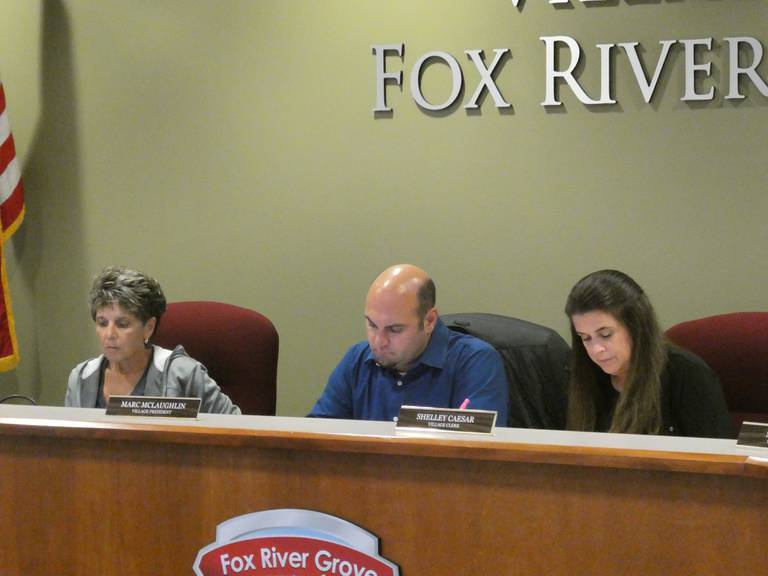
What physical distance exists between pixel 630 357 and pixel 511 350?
596mm

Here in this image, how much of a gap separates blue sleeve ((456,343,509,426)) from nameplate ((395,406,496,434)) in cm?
69

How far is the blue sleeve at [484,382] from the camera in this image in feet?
7.32

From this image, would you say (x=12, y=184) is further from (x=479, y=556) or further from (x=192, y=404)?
(x=479, y=556)

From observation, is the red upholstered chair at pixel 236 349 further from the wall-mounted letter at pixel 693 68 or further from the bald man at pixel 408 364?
the wall-mounted letter at pixel 693 68

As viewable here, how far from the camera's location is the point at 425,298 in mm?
2293

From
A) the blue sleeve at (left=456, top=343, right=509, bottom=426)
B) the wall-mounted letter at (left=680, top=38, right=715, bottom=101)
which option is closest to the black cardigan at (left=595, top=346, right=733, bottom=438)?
the blue sleeve at (left=456, top=343, right=509, bottom=426)

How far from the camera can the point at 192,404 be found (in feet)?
5.47

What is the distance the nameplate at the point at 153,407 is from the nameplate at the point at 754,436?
879mm

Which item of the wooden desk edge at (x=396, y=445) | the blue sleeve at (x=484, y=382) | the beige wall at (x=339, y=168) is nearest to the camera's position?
the wooden desk edge at (x=396, y=445)

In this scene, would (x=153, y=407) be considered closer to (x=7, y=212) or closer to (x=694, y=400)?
(x=694, y=400)

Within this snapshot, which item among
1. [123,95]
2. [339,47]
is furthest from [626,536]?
[123,95]

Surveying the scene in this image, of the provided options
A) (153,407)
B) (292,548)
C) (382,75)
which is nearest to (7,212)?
(382,75)

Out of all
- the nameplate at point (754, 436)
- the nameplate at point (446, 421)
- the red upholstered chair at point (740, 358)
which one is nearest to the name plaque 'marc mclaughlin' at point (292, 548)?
the nameplate at point (446, 421)

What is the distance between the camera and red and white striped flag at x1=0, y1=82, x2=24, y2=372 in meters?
3.54
